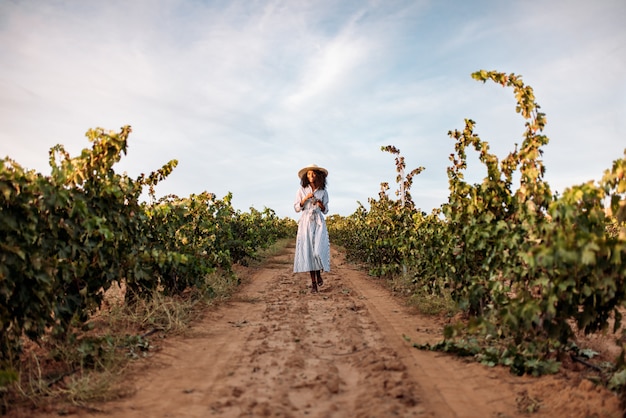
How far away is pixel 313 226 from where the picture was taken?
370 inches

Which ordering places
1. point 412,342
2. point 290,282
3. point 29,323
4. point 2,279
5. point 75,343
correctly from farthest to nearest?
point 290,282
point 412,342
point 75,343
point 29,323
point 2,279

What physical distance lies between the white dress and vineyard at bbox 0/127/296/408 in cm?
249

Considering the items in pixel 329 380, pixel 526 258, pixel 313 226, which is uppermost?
pixel 313 226

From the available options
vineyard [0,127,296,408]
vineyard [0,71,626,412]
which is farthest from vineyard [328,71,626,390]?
vineyard [0,127,296,408]

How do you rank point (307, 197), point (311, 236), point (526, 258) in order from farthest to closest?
point (311, 236) < point (307, 197) < point (526, 258)

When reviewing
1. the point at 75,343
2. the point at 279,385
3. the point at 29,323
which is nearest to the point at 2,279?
the point at 29,323

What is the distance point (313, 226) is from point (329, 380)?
546cm

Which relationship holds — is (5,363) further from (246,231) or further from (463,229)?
(246,231)

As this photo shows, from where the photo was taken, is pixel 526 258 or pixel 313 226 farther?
pixel 313 226

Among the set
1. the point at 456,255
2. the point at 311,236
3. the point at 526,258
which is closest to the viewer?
the point at 526,258

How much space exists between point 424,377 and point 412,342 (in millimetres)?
1150

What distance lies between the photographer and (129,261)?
17.4 feet

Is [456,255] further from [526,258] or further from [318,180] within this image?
[318,180]

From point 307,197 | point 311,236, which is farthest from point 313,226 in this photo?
point 307,197
